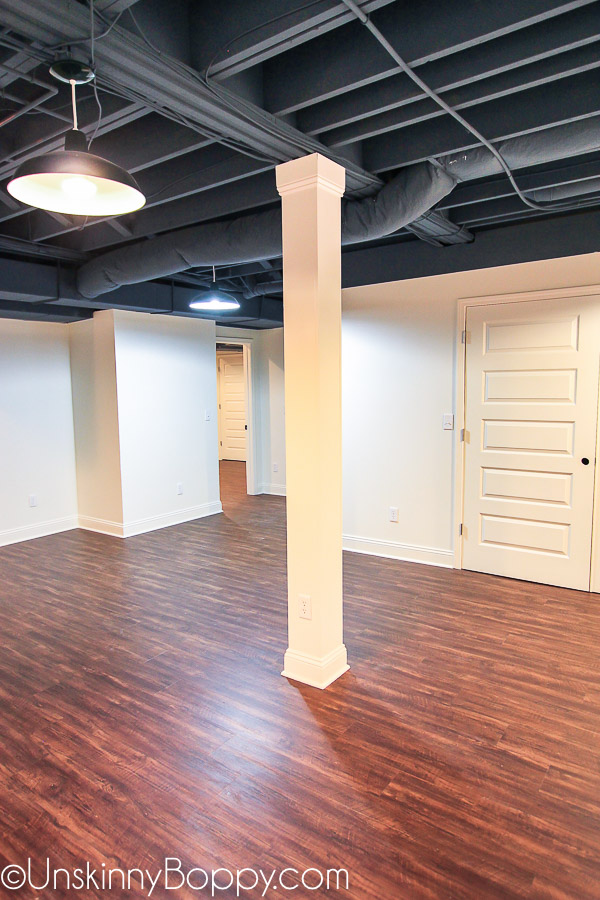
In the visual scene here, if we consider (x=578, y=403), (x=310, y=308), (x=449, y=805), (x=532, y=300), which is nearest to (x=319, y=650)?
(x=449, y=805)

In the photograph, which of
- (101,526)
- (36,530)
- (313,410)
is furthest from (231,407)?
(313,410)

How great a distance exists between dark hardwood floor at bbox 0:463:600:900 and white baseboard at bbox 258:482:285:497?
3.66m

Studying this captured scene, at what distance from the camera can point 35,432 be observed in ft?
19.3

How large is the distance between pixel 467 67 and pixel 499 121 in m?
0.54

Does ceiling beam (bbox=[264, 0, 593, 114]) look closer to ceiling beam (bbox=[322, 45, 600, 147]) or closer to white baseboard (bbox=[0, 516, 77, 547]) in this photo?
ceiling beam (bbox=[322, 45, 600, 147])

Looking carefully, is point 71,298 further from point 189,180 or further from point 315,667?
point 315,667

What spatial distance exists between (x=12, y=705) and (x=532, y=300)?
13.5 feet

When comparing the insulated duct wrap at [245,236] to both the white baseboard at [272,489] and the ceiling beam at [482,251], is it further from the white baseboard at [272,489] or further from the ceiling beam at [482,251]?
the white baseboard at [272,489]

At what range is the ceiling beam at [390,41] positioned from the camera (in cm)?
178

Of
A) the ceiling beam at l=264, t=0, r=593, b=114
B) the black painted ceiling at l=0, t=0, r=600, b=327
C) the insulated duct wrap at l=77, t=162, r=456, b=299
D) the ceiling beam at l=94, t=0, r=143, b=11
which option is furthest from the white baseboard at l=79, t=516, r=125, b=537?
the ceiling beam at l=94, t=0, r=143, b=11

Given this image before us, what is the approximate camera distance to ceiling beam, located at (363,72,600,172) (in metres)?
2.37

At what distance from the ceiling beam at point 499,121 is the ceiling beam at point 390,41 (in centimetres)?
66

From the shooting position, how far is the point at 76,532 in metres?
6.11

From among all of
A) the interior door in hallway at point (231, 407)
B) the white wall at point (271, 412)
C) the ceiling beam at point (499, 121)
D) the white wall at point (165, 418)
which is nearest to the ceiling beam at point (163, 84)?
the ceiling beam at point (499, 121)
